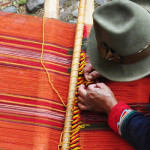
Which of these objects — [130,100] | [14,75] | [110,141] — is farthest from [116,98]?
[14,75]

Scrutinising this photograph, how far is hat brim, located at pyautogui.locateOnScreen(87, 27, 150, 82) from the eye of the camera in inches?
43.5

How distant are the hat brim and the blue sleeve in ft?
0.74

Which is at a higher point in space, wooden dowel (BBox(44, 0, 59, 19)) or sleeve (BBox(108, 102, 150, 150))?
wooden dowel (BBox(44, 0, 59, 19))

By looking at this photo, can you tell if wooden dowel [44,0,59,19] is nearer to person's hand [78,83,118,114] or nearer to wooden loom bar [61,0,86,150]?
wooden loom bar [61,0,86,150]

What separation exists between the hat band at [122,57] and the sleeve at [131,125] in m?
0.29

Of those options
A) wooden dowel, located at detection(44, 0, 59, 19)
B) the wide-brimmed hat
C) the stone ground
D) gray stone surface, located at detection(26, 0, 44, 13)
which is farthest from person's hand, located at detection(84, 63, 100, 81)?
gray stone surface, located at detection(26, 0, 44, 13)

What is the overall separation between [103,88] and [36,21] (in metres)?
0.67

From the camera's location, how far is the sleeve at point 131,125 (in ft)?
3.75

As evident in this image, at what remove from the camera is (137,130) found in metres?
1.17

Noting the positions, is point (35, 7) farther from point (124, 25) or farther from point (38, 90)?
point (124, 25)

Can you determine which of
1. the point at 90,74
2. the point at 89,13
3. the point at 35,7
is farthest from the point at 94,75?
the point at 35,7

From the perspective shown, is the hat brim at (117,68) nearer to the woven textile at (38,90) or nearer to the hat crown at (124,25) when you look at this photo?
the hat crown at (124,25)

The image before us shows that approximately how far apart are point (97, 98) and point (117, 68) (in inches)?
9.4

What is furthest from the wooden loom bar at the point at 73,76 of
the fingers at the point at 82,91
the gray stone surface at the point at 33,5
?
the gray stone surface at the point at 33,5
